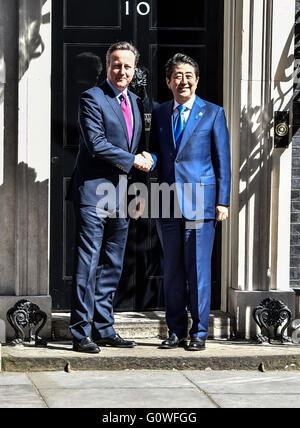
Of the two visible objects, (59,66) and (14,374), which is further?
(59,66)

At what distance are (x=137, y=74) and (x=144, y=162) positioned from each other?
1188mm

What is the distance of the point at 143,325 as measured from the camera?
859 centimetres

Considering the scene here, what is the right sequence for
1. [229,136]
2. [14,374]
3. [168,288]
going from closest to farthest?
[14,374] → [168,288] → [229,136]

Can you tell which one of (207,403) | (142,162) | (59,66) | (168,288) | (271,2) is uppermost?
(271,2)

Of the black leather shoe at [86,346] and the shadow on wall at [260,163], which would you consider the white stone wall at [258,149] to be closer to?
the shadow on wall at [260,163]

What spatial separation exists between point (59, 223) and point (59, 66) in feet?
4.23

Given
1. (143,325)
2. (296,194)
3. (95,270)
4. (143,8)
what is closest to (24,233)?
(95,270)

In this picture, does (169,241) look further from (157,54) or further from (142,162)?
(157,54)

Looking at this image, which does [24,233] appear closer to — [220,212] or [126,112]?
[126,112]

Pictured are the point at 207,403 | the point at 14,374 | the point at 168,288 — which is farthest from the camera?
the point at 168,288

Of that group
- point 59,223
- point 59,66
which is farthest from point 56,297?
point 59,66

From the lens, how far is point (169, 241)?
8.17 metres
